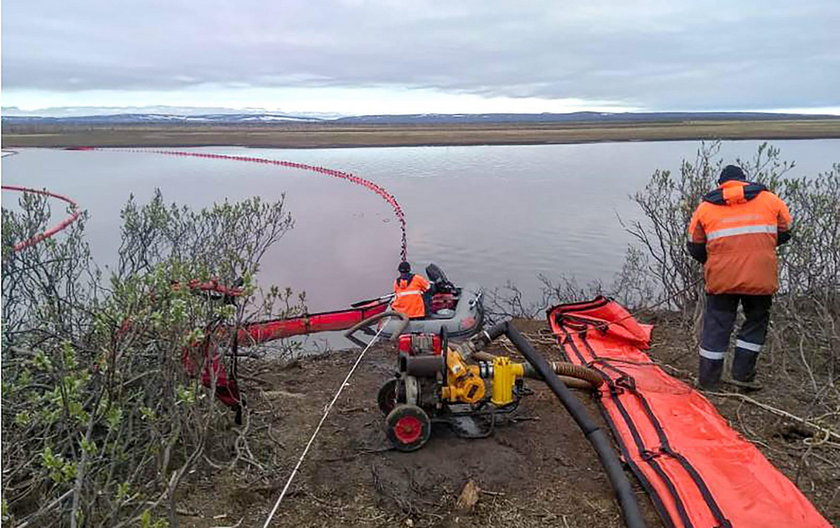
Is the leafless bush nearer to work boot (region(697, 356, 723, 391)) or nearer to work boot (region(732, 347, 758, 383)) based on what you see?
work boot (region(697, 356, 723, 391))

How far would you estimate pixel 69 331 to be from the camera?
4.68 metres

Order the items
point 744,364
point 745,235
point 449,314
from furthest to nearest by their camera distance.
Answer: point 449,314, point 744,364, point 745,235

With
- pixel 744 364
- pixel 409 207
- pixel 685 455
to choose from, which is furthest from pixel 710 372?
pixel 409 207

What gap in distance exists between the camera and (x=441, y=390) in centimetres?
432

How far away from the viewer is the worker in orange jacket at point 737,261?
4883mm

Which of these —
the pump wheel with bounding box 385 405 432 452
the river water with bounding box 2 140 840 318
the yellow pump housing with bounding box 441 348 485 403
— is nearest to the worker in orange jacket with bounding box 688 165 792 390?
the yellow pump housing with bounding box 441 348 485 403

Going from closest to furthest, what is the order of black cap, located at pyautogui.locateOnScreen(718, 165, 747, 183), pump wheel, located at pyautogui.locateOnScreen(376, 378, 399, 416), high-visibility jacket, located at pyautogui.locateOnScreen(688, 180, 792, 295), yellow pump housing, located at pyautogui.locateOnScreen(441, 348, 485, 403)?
yellow pump housing, located at pyautogui.locateOnScreen(441, 348, 485, 403) < pump wheel, located at pyautogui.locateOnScreen(376, 378, 399, 416) < high-visibility jacket, located at pyautogui.locateOnScreen(688, 180, 792, 295) < black cap, located at pyautogui.locateOnScreen(718, 165, 747, 183)

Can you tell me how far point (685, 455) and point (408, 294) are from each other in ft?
12.5

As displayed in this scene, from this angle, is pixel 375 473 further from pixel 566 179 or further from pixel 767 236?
pixel 566 179

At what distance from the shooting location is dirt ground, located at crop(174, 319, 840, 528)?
3.60 meters

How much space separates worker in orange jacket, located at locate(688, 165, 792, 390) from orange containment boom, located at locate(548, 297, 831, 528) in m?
0.49

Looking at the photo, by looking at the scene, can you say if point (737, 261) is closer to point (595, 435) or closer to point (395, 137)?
point (595, 435)

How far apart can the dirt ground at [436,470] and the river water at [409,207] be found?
16.7 ft

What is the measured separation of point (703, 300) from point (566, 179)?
16031 millimetres
